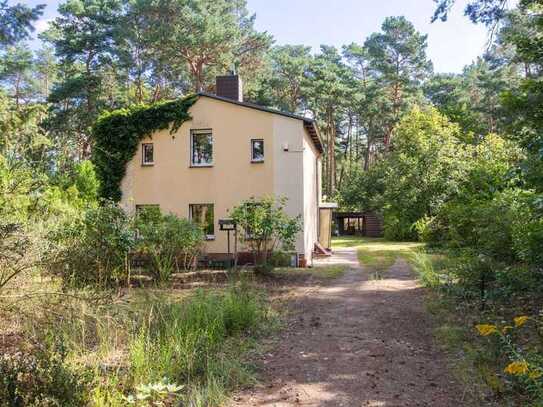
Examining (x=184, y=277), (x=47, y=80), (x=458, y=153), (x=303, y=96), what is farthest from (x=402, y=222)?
(x=47, y=80)

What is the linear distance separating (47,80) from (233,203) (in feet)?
93.7

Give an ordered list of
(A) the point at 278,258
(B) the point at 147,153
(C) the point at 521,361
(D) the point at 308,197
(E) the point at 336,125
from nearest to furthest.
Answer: (C) the point at 521,361 < (A) the point at 278,258 < (B) the point at 147,153 < (D) the point at 308,197 < (E) the point at 336,125

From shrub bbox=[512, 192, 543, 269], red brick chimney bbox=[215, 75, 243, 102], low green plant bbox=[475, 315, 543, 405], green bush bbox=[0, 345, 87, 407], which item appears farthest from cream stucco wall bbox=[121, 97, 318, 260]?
green bush bbox=[0, 345, 87, 407]

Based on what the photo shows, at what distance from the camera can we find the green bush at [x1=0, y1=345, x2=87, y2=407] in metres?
3.74

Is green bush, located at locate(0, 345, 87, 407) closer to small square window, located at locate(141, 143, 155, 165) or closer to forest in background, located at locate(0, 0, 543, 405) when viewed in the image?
forest in background, located at locate(0, 0, 543, 405)

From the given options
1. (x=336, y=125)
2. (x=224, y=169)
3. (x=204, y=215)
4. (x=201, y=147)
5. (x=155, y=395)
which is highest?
(x=336, y=125)

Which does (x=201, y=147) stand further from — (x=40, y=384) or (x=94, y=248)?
(x=40, y=384)

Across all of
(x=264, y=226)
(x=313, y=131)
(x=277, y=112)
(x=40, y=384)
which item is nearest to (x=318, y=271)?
(x=264, y=226)

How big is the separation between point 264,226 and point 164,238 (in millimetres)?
2781

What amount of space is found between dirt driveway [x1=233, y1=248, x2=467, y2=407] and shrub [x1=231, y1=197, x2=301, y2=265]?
11.5 ft

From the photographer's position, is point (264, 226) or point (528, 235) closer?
point (528, 235)

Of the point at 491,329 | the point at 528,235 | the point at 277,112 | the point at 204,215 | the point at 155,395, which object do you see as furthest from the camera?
the point at 204,215

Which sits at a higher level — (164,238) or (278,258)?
(164,238)

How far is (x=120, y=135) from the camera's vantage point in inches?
688
